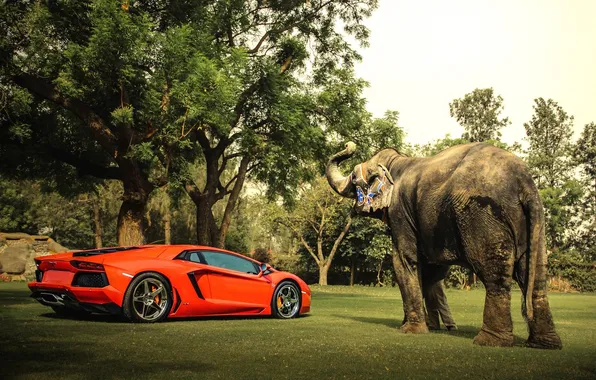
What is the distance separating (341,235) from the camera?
1806 inches

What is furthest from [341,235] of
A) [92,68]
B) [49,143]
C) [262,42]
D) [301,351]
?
[301,351]

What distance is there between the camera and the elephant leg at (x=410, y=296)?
459 inches

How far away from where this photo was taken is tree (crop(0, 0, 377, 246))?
2059 cm

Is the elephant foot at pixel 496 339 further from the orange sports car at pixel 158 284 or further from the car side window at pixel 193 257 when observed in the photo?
the car side window at pixel 193 257

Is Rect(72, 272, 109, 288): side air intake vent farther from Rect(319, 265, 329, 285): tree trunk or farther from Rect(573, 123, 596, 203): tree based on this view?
Rect(573, 123, 596, 203): tree

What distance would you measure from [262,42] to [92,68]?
1070 centimetres

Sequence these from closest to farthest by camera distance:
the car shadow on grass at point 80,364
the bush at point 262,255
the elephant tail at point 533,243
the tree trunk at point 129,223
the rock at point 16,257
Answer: the car shadow on grass at point 80,364, the elephant tail at point 533,243, the tree trunk at point 129,223, the rock at point 16,257, the bush at point 262,255

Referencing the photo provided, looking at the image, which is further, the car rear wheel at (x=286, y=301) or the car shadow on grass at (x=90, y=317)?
the car rear wheel at (x=286, y=301)

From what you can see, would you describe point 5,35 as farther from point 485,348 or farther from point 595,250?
point 595,250

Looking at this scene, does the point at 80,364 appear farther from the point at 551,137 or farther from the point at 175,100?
the point at 551,137

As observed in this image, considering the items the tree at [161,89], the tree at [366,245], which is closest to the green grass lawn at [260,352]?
the tree at [161,89]

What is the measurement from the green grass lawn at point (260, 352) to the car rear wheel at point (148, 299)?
0.34 m

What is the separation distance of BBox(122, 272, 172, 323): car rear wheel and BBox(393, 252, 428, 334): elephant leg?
4186 millimetres

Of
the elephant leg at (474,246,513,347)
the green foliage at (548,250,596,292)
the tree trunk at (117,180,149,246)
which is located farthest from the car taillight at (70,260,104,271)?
the green foliage at (548,250,596,292)
